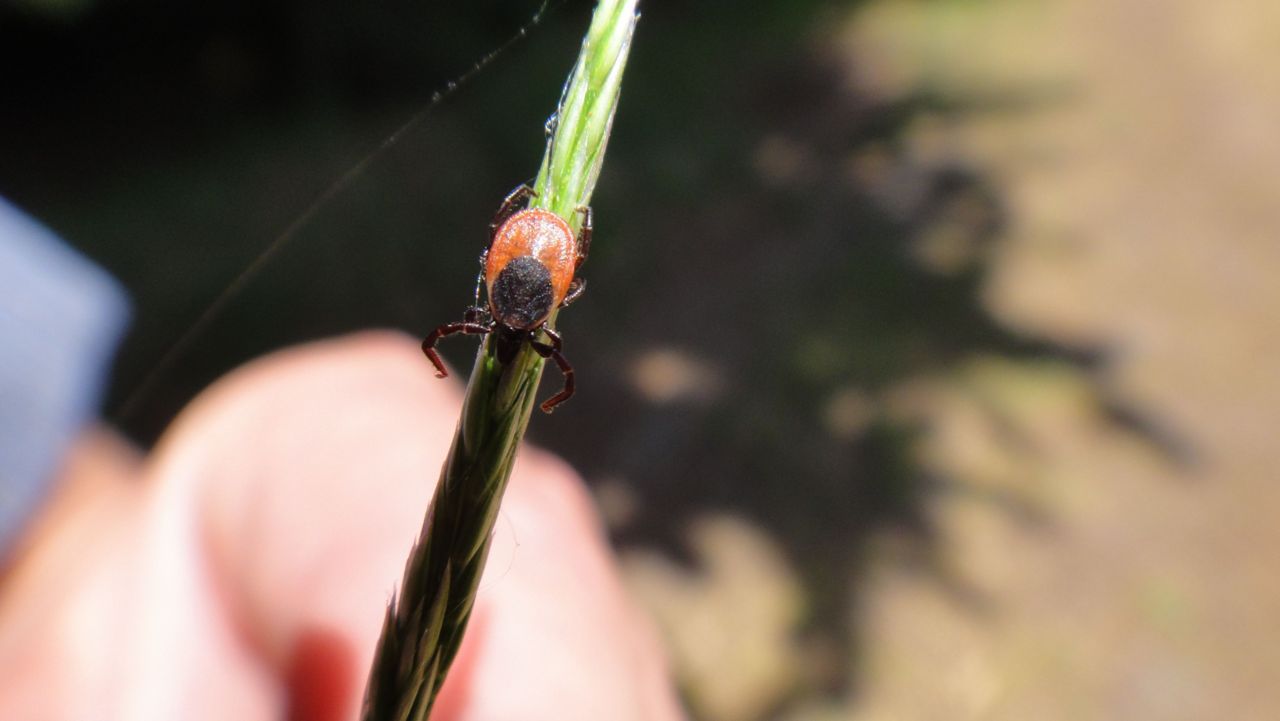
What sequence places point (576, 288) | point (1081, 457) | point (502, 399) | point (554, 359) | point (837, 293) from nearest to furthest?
point (502, 399) → point (554, 359) → point (576, 288) → point (1081, 457) → point (837, 293)

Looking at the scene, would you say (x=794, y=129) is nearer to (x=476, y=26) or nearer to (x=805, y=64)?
(x=805, y=64)

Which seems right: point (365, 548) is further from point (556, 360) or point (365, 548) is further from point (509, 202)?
point (509, 202)

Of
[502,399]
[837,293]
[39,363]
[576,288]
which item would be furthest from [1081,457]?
[502,399]

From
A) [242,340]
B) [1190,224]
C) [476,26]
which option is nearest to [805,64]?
[1190,224]

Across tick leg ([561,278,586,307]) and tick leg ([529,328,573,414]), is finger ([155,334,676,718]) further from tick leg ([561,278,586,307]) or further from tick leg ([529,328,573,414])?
tick leg ([561,278,586,307])

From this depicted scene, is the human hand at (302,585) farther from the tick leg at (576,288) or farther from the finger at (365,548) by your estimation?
the tick leg at (576,288)

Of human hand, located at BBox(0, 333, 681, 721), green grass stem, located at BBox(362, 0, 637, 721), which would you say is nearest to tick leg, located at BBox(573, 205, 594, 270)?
human hand, located at BBox(0, 333, 681, 721)
